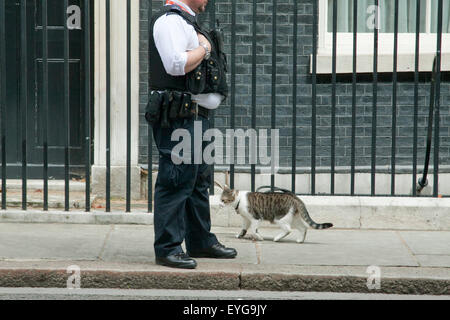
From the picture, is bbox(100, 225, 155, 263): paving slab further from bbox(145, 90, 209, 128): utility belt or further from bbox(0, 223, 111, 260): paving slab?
bbox(145, 90, 209, 128): utility belt

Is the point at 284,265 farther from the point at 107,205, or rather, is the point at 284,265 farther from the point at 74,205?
the point at 74,205

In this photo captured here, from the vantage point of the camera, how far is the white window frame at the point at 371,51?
8930 millimetres

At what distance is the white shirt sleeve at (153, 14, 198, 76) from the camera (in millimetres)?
6164

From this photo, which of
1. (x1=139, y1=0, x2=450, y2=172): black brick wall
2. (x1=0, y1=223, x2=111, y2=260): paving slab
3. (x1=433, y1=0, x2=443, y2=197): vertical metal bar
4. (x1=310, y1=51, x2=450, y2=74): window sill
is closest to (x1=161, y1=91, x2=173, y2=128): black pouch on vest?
(x1=0, y1=223, x2=111, y2=260): paving slab

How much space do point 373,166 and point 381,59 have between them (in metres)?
1.32

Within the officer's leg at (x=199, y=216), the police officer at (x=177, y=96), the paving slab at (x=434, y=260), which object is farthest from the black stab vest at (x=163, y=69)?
the paving slab at (x=434, y=260)

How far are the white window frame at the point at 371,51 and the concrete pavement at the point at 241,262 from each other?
6.15 feet

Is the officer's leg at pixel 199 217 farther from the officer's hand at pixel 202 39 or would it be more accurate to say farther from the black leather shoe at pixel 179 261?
the officer's hand at pixel 202 39

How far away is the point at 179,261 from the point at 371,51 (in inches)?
145

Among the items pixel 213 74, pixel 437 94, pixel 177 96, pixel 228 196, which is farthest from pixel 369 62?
pixel 177 96

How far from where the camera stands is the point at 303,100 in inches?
355

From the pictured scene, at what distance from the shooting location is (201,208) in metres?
6.79
